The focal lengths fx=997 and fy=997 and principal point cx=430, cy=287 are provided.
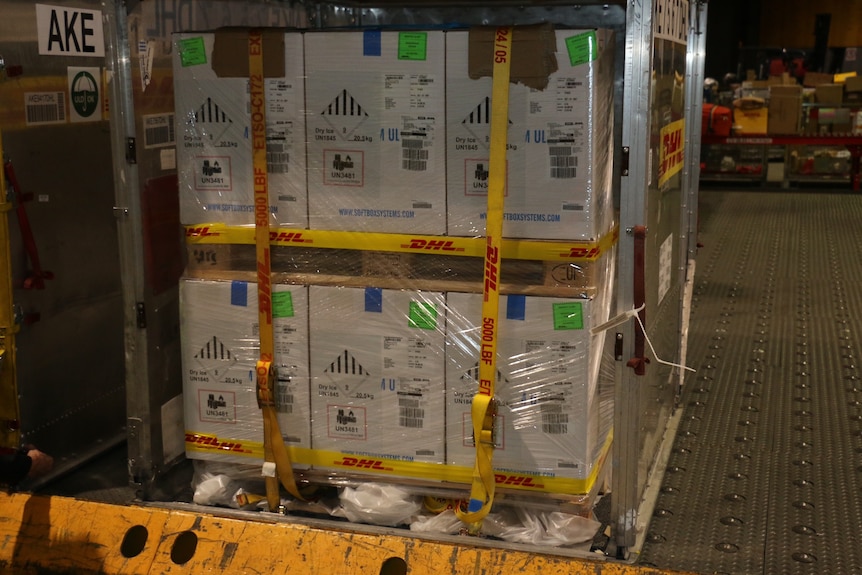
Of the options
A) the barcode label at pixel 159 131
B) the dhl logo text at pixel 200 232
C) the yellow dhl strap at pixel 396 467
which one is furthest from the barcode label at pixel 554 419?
the barcode label at pixel 159 131

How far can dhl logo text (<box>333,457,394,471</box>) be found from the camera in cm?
365

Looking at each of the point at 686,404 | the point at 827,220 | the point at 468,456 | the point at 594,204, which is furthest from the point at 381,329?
the point at 827,220

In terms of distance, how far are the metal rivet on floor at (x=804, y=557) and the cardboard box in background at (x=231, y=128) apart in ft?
6.99

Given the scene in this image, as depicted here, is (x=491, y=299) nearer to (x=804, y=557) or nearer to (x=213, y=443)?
(x=213, y=443)

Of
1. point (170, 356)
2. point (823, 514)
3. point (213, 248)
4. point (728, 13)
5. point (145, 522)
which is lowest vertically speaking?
point (823, 514)

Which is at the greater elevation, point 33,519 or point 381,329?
point 381,329

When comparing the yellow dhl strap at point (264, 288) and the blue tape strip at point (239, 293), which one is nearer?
the yellow dhl strap at point (264, 288)

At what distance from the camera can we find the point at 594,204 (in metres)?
3.29

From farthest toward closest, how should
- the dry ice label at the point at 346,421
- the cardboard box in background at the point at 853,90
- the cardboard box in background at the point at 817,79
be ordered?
1. the cardboard box in background at the point at 817,79
2. the cardboard box in background at the point at 853,90
3. the dry ice label at the point at 346,421

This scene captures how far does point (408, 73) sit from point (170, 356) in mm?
1481

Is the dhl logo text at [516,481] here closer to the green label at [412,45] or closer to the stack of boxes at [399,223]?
the stack of boxes at [399,223]

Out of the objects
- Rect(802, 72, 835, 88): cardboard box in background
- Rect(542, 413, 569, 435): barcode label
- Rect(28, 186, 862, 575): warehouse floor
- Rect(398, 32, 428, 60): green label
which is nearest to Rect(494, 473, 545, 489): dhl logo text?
Rect(542, 413, 569, 435): barcode label

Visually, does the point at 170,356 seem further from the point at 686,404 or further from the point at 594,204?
the point at 686,404

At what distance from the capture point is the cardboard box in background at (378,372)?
3514 mm
